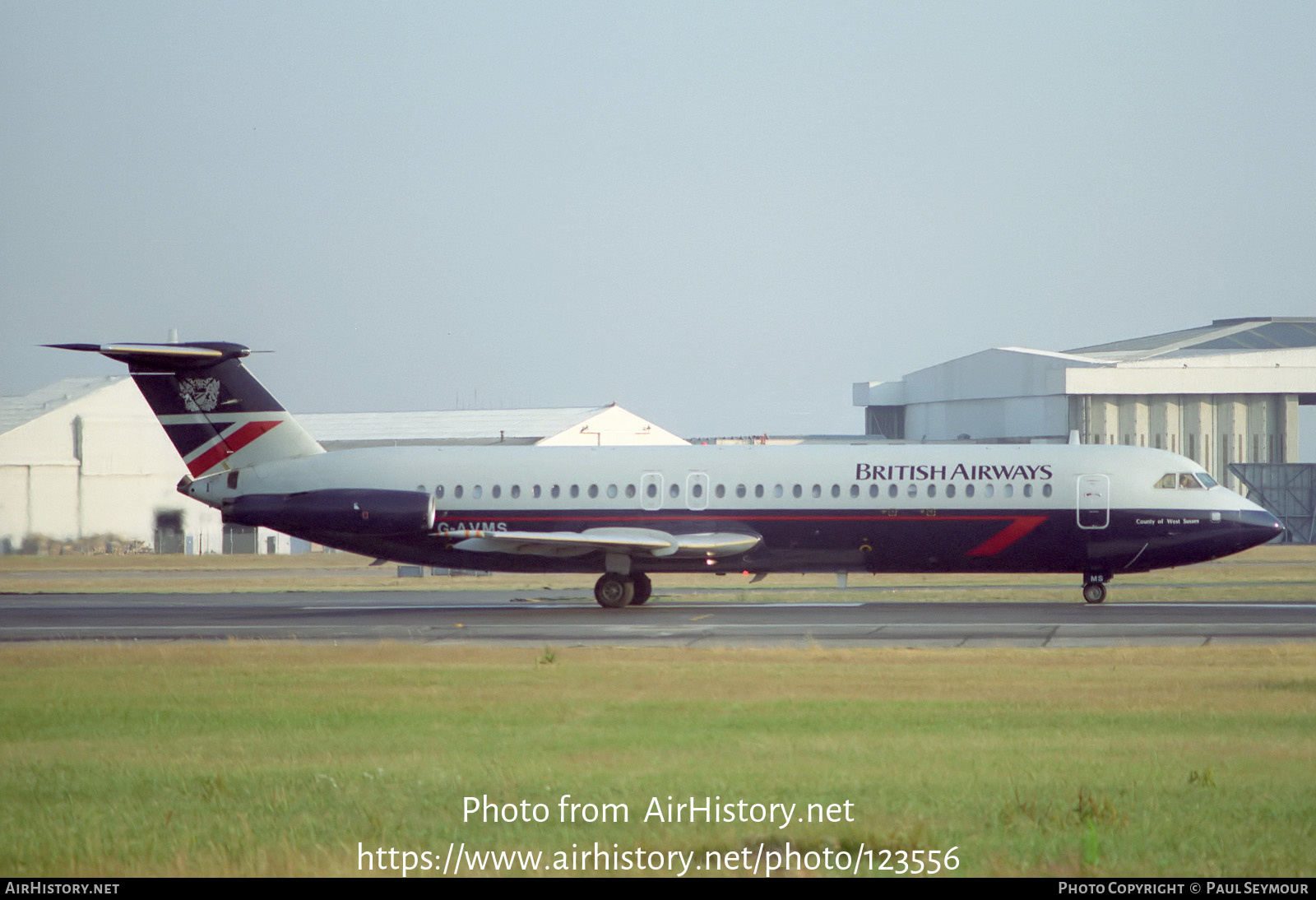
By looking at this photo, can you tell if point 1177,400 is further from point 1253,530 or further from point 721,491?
point 721,491

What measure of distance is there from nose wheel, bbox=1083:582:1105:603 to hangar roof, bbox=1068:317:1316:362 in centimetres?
4948

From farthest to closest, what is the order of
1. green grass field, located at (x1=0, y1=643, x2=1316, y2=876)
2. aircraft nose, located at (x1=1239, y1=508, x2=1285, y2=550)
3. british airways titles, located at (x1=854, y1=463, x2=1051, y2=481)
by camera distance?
british airways titles, located at (x1=854, y1=463, x2=1051, y2=481) → aircraft nose, located at (x1=1239, y1=508, x2=1285, y2=550) → green grass field, located at (x1=0, y1=643, x2=1316, y2=876)

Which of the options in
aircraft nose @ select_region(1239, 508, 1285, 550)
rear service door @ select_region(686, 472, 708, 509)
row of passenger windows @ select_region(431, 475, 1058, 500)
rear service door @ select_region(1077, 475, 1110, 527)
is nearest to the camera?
aircraft nose @ select_region(1239, 508, 1285, 550)

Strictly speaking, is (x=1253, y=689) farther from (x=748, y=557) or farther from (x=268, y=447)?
(x=268, y=447)

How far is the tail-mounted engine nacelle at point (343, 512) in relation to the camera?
1265 inches

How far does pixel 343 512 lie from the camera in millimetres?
32094

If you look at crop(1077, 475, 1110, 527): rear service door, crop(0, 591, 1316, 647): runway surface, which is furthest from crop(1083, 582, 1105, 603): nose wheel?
crop(1077, 475, 1110, 527): rear service door

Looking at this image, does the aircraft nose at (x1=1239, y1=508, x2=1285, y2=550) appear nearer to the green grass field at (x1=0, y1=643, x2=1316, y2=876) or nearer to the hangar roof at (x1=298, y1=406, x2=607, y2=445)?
the green grass field at (x1=0, y1=643, x2=1316, y2=876)

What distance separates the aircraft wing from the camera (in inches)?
1228

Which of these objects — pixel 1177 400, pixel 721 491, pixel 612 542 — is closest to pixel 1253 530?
pixel 721 491

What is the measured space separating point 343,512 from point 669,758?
21087 mm
